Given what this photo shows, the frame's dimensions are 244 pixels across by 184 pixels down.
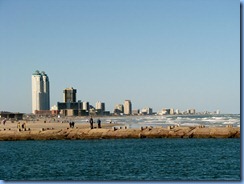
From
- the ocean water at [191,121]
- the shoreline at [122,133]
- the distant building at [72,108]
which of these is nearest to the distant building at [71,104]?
the distant building at [72,108]

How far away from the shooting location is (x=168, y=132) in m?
38.5

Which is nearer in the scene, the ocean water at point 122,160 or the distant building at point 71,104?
the ocean water at point 122,160

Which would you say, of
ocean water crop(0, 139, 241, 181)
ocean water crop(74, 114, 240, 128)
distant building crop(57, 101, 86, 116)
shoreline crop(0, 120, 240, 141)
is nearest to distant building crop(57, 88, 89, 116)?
distant building crop(57, 101, 86, 116)

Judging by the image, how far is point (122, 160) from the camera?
24953 mm

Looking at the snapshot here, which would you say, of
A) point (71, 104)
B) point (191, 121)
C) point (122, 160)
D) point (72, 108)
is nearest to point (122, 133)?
point (122, 160)

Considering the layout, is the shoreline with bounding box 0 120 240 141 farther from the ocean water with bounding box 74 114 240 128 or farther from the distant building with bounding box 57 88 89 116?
the distant building with bounding box 57 88 89 116

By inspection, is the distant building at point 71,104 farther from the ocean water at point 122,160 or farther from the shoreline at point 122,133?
the ocean water at point 122,160

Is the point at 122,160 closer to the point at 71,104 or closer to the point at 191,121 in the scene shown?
the point at 191,121

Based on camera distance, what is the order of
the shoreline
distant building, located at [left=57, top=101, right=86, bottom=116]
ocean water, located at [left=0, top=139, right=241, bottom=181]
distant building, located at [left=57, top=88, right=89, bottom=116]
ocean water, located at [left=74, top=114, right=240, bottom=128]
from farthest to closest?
distant building, located at [left=57, top=101, right=86, bottom=116] → ocean water, located at [left=74, top=114, right=240, bottom=128] → distant building, located at [left=57, top=88, right=89, bottom=116] → the shoreline → ocean water, located at [left=0, top=139, right=241, bottom=181]

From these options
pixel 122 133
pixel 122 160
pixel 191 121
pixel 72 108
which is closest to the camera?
pixel 122 160

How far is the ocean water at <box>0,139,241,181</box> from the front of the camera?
19.5 meters

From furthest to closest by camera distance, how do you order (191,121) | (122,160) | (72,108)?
(72,108) < (191,121) < (122,160)

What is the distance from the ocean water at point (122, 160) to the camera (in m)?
19.5

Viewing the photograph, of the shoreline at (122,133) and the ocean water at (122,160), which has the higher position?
the shoreline at (122,133)
